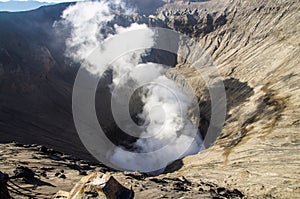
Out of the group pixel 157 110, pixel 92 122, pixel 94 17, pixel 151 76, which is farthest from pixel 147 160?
pixel 94 17

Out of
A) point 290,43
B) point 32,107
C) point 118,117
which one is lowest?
point 32,107

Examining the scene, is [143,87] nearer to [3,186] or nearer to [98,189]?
[3,186]

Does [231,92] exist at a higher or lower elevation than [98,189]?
higher

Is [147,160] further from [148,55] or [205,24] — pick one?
[205,24]

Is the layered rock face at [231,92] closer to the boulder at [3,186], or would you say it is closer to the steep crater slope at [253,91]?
the steep crater slope at [253,91]

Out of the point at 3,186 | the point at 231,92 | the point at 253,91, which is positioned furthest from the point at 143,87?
the point at 3,186
